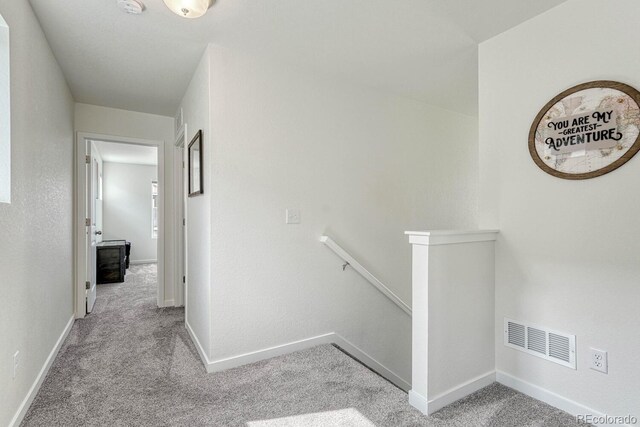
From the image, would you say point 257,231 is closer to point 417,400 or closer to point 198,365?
point 198,365

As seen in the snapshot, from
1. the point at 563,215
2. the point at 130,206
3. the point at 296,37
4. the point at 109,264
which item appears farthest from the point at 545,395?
the point at 130,206

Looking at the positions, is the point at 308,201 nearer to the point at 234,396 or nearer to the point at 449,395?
the point at 234,396

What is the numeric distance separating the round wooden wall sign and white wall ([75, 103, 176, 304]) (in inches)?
147

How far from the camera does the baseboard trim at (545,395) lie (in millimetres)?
1741

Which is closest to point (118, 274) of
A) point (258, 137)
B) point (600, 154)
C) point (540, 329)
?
point (258, 137)

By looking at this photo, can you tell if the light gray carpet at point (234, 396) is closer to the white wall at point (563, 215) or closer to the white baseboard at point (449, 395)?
the white baseboard at point (449, 395)

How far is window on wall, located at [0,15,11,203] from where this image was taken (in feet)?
5.15

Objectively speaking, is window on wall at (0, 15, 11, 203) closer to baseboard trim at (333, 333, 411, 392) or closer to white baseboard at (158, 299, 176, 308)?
baseboard trim at (333, 333, 411, 392)

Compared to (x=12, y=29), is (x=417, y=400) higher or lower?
lower

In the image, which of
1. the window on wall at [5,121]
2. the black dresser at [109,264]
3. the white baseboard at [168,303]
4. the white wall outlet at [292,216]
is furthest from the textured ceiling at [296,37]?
the black dresser at [109,264]

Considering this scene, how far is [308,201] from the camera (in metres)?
2.71

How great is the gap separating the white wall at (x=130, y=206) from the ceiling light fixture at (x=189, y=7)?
Answer: 6.31m

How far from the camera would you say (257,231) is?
8.13 feet

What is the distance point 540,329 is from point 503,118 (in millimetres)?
1360
